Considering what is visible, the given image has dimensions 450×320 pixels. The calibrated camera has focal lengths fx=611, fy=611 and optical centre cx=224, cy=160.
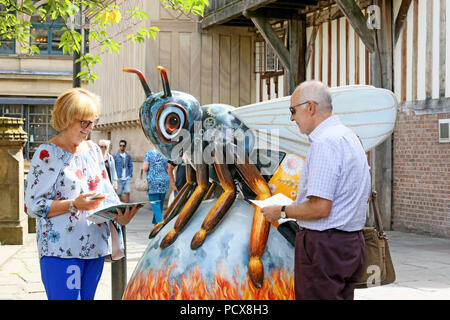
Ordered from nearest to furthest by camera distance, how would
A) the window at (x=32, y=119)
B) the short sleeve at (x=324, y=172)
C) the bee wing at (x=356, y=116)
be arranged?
the short sleeve at (x=324, y=172) < the bee wing at (x=356, y=116) < the window at (x=32, y=119)

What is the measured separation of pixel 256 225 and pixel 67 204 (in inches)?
38.4

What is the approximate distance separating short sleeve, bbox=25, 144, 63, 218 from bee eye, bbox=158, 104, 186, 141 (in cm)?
56

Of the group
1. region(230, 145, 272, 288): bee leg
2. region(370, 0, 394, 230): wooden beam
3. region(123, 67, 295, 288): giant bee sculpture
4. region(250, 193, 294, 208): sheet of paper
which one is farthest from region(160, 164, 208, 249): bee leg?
region(370, 0, 394, 230): wooden beam

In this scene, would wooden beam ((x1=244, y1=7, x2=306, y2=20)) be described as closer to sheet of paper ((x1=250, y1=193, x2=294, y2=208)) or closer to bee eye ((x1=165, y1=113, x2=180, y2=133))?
bee eye ((x1=165, y1=113, x2=180, y2=133))

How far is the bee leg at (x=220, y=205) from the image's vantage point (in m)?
3.22

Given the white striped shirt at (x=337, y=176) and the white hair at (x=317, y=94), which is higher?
the white hair at (x=317, y=94)

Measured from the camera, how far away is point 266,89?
51.4 ft

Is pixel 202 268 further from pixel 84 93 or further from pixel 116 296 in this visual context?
pixel 116 296

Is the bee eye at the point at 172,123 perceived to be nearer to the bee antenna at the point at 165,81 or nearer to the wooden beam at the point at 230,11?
the bee antenna at the point at 165,81

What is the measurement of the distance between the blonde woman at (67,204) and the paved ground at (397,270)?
2662 millimetres

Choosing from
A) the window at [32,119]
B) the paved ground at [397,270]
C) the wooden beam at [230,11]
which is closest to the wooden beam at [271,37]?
the wooden beam at [230,11]

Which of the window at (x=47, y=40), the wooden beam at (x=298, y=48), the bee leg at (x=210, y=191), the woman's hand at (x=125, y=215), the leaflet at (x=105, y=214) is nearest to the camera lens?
the leaflet at (x=105, y=214)

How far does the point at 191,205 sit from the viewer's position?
338 cm

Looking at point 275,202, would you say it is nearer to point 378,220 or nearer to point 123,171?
point 378,220
